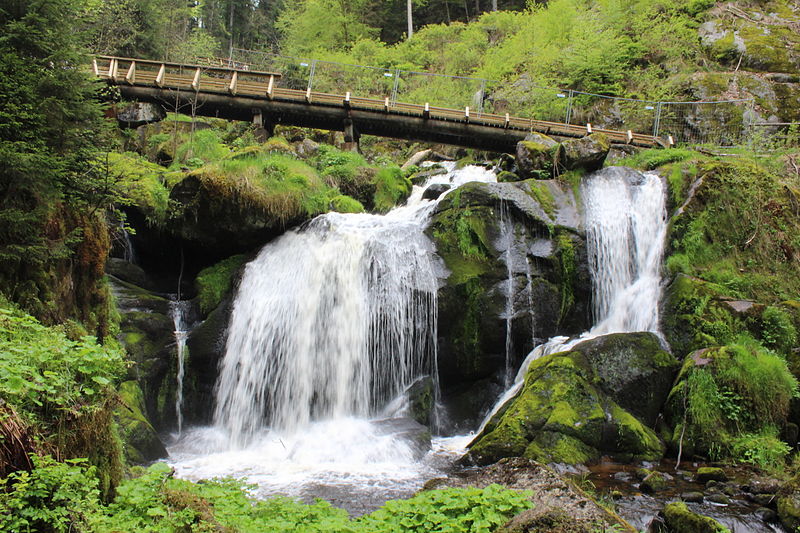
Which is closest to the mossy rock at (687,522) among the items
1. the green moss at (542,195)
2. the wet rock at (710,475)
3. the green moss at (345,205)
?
the wet rock at (710,475)

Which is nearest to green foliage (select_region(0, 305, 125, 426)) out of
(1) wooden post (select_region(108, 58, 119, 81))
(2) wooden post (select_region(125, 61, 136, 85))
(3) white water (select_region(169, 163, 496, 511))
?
(3) white water (select_region(169, 163, 496, 511))

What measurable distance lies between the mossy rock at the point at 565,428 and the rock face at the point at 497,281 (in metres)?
1.98

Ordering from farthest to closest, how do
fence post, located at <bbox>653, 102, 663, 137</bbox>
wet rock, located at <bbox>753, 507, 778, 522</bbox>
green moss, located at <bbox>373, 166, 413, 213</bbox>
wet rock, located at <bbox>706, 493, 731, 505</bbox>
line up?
fence post, located at <bbox>653, 102, 663, 137</bbox> < green moss, located at <bbox>373, 166, 413, 213</bbox> < wet rock, located at <bbox>706, 493, 731, 505</bbox> < wet rock, located at <bbox>753, 507, 778, 522</bbox>

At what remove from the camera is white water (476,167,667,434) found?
31.1 feet

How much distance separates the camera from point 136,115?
17.0 meters

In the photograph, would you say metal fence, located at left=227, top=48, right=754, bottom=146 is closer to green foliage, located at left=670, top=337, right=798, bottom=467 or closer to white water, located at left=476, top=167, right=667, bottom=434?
white water, located at left=476, top=167, right=667, bottom=434

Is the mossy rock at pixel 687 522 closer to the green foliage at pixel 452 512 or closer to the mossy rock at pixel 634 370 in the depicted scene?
the green foliage at pixel 452 512

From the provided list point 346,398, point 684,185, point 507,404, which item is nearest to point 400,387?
point 346,398

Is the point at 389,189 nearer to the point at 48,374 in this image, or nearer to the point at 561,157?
the point at 561,157

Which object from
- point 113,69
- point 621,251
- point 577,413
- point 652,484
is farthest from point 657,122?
point 113,69

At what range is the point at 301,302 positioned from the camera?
32.8 ft

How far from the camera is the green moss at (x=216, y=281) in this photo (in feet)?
34.1

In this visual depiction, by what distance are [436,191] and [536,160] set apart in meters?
2.73

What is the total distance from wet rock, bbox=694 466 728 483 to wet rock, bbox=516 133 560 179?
24.6 feet
